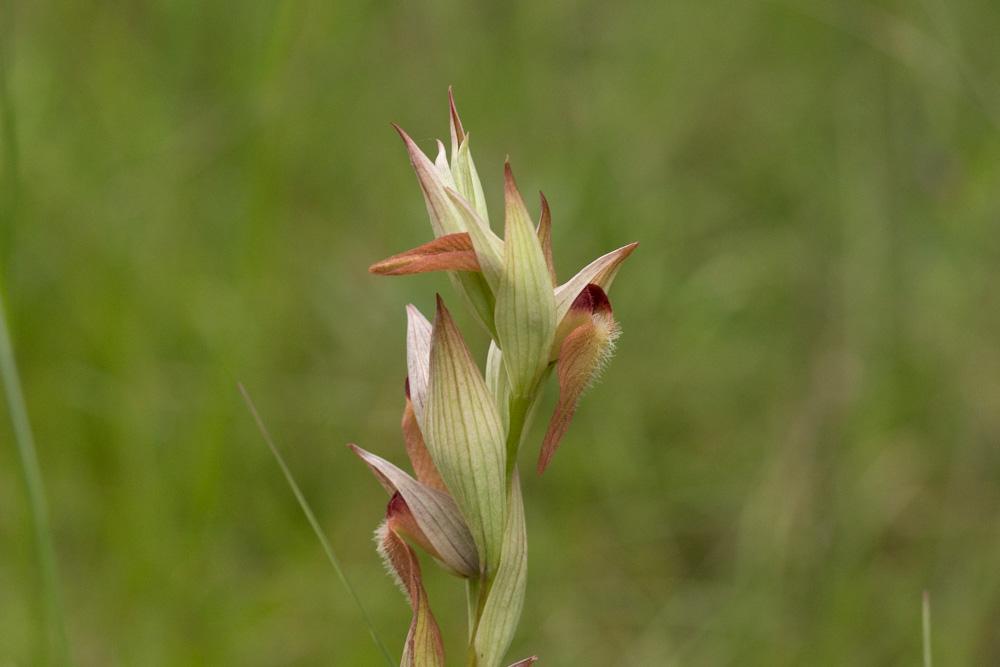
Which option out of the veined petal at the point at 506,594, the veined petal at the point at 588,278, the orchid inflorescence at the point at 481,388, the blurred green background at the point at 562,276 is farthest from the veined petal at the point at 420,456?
the blurred green background at the point at 562,276

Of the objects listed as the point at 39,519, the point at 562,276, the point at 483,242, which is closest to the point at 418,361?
the point at 483,242

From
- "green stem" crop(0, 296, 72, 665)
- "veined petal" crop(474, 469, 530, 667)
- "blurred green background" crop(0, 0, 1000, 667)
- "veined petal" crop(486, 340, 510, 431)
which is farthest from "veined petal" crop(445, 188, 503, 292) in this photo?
"blurred green background" crop(0, 0, 1000, 667)

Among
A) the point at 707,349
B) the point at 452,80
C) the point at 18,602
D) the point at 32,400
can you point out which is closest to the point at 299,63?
the point at 452,80

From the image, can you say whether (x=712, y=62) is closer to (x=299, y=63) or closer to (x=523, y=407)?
→ (x=299, y=63)

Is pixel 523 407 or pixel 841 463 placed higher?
pixel 523 407

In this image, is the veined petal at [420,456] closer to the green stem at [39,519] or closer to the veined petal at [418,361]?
the veined petal at [418,361]

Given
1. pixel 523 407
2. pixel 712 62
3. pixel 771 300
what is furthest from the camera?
pixel 712 62
